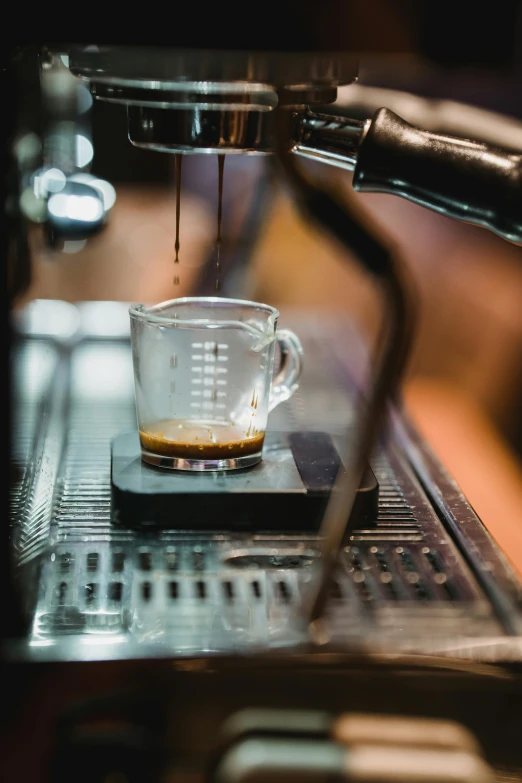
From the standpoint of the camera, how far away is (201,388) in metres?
0.63

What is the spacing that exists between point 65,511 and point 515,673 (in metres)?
0.30

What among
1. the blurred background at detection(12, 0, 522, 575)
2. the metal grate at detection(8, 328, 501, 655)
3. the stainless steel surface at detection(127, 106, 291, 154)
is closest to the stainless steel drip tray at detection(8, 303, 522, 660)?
the metal grate at detection(8, 328, 501, 655)

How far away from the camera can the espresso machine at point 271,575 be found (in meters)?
0.42

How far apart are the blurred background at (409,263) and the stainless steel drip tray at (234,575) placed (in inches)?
14.6

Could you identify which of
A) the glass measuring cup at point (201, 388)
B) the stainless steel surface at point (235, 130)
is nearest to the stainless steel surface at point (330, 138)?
the stainless steel surface at point (235, 130)

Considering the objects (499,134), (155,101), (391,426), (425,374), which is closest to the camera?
(155,101)

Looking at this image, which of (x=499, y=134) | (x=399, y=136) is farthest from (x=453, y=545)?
(x=499, y=134)

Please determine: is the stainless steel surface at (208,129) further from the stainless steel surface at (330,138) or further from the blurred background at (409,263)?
the blurred background at (409,263)

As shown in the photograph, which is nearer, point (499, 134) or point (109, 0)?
point (109, 0)

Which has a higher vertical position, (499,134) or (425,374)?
(499,134)

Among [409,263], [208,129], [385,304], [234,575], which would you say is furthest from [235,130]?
[409,263]

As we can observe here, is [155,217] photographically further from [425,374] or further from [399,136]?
[399,136]

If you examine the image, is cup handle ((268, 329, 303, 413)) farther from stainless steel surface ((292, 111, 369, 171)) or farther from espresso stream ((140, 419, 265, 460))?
stainless steel surface ((292, 111, 369, 171))

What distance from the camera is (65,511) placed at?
0.59m
